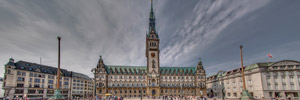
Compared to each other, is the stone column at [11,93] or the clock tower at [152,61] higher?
the clock tower at [152,61]

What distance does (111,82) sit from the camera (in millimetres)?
100250

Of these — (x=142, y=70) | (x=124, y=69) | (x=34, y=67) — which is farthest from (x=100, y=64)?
(x=34, y=67)

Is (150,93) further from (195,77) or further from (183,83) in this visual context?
(195,77)

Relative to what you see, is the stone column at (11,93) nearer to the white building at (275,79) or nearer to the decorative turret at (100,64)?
the decorative turret at (100,64)

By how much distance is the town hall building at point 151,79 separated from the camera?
3878 inches

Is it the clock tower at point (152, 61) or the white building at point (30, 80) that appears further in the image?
the clock tower at point (152, 61)

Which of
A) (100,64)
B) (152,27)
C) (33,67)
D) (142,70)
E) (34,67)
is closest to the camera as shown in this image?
(33,67)

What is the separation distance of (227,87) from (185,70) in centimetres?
2785

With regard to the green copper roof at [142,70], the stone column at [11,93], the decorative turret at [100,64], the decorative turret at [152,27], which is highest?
the decorative turret at [152,27]

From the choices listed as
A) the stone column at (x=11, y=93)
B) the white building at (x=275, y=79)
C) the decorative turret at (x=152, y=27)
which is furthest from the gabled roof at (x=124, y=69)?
the white building at (x=275, y=79)

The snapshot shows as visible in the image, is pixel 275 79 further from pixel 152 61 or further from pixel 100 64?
pixel 100 64

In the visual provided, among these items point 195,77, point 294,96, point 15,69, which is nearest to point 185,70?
point 195,77

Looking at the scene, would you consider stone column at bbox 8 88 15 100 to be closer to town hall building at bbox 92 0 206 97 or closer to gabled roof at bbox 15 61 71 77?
gabled roof at bbox 15 61 71 77

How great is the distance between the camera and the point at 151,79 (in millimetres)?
101312
